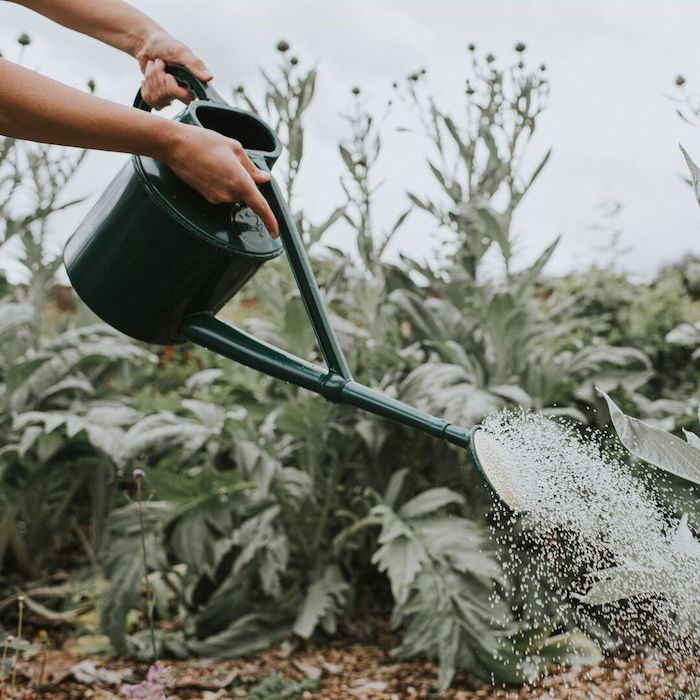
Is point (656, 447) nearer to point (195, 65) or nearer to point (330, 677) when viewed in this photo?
point (195, 65)

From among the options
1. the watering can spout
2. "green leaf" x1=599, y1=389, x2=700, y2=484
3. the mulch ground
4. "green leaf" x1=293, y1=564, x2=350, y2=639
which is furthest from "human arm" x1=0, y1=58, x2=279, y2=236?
"green leaf" x1=293, y1=564, x2=350, y2=639


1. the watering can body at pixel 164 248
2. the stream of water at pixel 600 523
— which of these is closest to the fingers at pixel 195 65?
the watering can body at pixel 164 248

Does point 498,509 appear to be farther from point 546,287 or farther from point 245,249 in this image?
point 546,287

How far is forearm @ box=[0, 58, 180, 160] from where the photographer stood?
99 cm

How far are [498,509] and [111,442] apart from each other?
4.58 ft

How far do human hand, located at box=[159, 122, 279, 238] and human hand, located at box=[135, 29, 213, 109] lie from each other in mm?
392

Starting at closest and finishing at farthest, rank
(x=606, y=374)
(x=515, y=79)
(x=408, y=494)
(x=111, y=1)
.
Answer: (x=111, y=1) → (x=408, y=494) → (x=606, y=374) → (x=515, y=79)

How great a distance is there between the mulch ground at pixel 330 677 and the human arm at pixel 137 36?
1.26 metres

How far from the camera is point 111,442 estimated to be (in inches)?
90.3

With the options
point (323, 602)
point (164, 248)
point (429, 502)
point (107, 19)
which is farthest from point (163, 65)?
point (323, 602)

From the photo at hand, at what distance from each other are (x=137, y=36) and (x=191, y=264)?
0.52 meters

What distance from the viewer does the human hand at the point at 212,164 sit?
3.46 feet

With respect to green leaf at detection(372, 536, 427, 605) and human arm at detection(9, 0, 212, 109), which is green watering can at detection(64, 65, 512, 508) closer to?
human arm at detection(9, 0, 212, 109)

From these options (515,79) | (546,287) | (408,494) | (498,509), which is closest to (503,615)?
(408,494)
